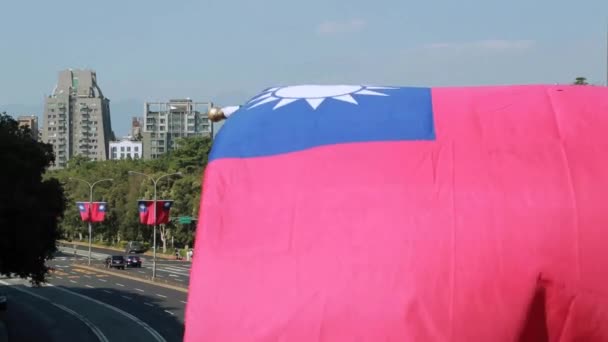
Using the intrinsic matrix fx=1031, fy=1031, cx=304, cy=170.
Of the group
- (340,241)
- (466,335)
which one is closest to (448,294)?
(466,335)

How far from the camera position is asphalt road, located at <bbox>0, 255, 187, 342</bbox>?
32.9 metres

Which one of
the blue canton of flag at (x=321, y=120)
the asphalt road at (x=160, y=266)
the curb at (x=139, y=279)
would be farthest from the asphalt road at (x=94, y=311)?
the blue canton of flag at (x=321, y=120)

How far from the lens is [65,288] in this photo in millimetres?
51844

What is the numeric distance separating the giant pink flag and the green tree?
21.0m

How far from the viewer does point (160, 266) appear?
6594 cm

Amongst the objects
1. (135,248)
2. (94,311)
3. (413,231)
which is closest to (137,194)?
(135,248)

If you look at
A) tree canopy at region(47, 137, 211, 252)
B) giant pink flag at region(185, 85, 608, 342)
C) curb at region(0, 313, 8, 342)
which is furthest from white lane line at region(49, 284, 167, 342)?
tree canopy at region(47, 137, 211, 252)

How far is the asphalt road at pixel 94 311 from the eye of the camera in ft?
108

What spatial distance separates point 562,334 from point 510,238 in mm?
746

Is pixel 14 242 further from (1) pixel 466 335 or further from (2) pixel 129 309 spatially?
(1) pixel 466 335

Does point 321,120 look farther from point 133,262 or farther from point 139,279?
point 133,262

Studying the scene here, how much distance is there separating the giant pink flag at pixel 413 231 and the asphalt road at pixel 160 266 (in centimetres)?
3576

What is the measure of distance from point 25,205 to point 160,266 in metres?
38.4

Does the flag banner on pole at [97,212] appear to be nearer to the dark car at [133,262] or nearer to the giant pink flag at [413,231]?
the dark car at [133,262]
